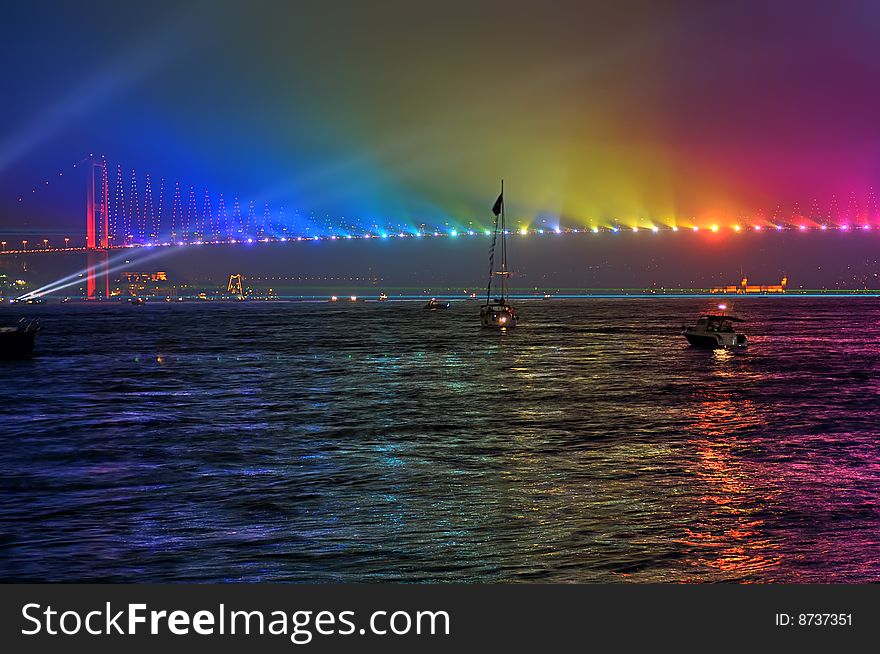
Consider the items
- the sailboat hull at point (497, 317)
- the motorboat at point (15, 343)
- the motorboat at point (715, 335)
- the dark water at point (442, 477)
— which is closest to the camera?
the dark water at point (442, 477)

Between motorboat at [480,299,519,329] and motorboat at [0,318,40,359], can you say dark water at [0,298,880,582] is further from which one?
motorboat at [480,299,519,329]

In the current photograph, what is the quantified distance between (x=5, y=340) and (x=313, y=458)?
1516 inches

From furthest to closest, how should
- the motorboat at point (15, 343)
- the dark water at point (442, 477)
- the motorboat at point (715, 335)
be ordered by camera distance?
the motorboat at point (715, 335) < the motorboat at point (15, 343) < the dark water at point (442, 477)

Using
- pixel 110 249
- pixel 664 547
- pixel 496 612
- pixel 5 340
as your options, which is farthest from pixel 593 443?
pixel 110 249

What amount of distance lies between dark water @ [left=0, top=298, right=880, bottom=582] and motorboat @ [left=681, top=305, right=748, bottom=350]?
1740 centimetres

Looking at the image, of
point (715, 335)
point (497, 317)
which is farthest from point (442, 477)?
point (497, 317)

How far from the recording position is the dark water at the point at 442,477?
1164 centimetres

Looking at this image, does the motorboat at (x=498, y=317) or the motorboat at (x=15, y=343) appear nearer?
the motorboat at (x=15, y=343)

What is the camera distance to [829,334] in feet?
273

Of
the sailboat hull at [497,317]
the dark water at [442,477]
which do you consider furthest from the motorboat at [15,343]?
the sailboat hull at [497,317]

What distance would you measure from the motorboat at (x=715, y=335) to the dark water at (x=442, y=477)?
1740cm

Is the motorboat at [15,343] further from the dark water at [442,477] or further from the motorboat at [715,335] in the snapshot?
the motorboat at [715,335]

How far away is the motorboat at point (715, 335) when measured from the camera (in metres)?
59.0

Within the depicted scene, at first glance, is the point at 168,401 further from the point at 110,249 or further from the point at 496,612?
the point at 110,249
